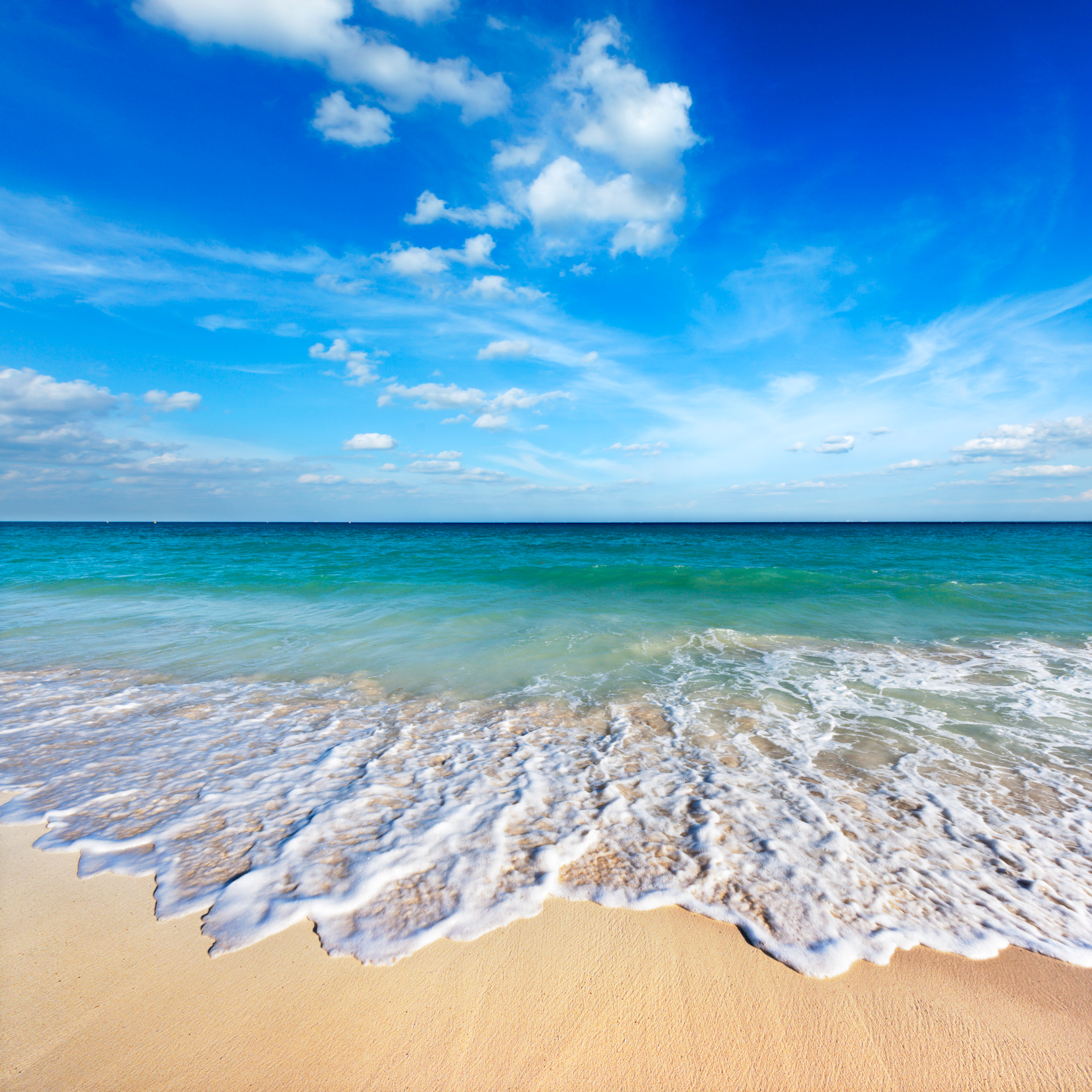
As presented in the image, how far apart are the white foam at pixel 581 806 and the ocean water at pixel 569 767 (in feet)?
0.08

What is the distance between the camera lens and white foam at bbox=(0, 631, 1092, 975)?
9.55 ft

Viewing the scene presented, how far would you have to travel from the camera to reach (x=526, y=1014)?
7.58 ft

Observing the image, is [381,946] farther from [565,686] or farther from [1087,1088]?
[565,686]

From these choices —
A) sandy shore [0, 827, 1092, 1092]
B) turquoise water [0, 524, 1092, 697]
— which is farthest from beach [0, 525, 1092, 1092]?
turquoise water [0, 524, 1092, 697]

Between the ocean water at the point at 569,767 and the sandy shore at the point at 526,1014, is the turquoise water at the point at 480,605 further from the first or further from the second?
the sandy shore at the point at 526,1014

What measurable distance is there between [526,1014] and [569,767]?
245 cm

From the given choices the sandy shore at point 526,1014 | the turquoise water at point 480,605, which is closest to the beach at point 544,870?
the sandy shore at point 526,1014

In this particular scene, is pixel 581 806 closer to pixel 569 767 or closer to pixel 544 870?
pixel 569 767

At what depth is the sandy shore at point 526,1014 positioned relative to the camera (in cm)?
208

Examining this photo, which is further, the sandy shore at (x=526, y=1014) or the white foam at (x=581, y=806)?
the white foam at (x=581, y=806)

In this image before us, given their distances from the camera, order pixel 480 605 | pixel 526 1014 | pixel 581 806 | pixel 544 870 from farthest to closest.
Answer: pixel 480 605
pixel 581 806
pixel 544 870
pixel 526 1014

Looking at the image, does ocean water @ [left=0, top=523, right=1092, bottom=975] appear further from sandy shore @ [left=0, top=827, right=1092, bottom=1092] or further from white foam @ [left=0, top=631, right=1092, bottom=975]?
sandy shore @ [left=0, top=827, right=1092, bottom=1092]

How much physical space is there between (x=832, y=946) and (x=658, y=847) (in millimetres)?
1111

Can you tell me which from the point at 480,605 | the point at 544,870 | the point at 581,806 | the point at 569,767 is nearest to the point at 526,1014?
the point at 544,870
